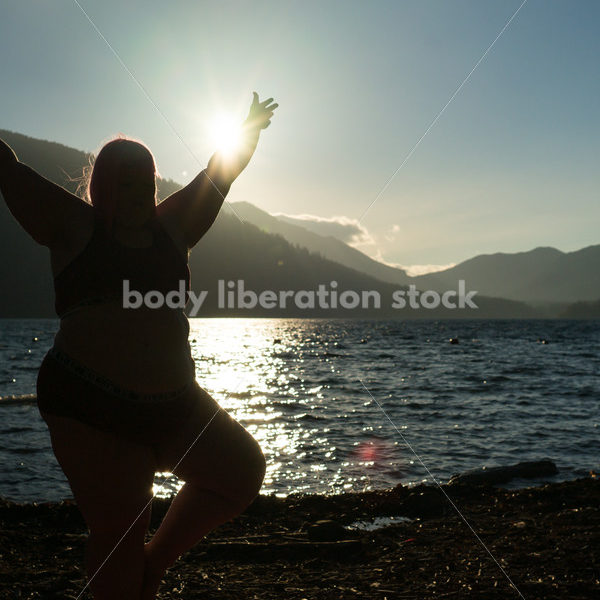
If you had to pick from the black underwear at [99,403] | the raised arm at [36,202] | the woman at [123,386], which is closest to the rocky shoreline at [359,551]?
the woman at [123,386]

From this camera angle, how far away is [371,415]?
14609 millimetres

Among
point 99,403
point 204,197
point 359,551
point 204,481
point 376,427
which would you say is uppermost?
point 204,197

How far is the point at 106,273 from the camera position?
2.09 m

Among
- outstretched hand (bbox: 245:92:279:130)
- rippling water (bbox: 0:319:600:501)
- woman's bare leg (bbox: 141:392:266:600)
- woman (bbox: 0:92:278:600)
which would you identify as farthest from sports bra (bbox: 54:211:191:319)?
rippling water (bbox: 0:319:600:501)

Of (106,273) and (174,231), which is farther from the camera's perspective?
(174,231)

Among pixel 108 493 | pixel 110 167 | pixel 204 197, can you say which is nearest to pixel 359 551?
pixel 108 493

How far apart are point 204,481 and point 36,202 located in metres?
1.28

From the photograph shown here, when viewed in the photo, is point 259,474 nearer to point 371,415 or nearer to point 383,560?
point 383,560

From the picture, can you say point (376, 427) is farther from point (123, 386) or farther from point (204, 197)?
point (123, 386)

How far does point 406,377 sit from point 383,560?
2128 cm

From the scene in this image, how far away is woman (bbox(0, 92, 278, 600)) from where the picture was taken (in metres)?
1.98

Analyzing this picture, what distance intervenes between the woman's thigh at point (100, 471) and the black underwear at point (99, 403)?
0.04 metres

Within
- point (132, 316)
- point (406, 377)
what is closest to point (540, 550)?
point (132, 316)

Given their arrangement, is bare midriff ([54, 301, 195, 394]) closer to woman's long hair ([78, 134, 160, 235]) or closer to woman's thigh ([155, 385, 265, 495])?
woman's thigh ([155, 385, 265, 495])
